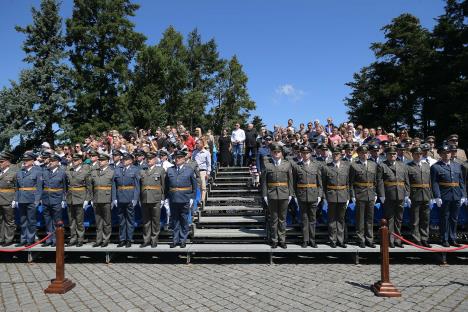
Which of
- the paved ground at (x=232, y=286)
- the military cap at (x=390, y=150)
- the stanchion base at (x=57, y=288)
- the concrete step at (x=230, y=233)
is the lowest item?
the paved ground at (x=232, y=286)

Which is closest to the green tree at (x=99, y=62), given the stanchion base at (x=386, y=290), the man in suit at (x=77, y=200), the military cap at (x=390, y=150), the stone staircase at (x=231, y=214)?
the stone staircase at (x=231, y=214)

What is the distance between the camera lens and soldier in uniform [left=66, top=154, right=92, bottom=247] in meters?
8.10

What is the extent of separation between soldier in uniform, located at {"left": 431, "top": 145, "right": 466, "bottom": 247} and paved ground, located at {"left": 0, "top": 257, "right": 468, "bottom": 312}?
2.15ft

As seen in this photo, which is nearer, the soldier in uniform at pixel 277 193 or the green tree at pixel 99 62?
the soldier in uniform at pixel 277 193

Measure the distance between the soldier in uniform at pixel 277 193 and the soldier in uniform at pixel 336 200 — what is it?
2.81 feet

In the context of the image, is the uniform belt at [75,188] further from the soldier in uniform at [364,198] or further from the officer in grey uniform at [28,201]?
the soldier in uniform at [364,198]

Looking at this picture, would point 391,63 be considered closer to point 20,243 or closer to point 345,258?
point 345,258

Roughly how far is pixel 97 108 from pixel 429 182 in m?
29.2

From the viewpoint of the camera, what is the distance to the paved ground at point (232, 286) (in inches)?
206

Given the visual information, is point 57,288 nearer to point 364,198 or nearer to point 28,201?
point 28,201

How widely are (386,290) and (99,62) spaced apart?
30872 millimetres

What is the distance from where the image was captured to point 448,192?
25.1 feet

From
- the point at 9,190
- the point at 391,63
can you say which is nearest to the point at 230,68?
the point at 391,63

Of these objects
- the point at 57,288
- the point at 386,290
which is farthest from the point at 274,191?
the point at 57,288
